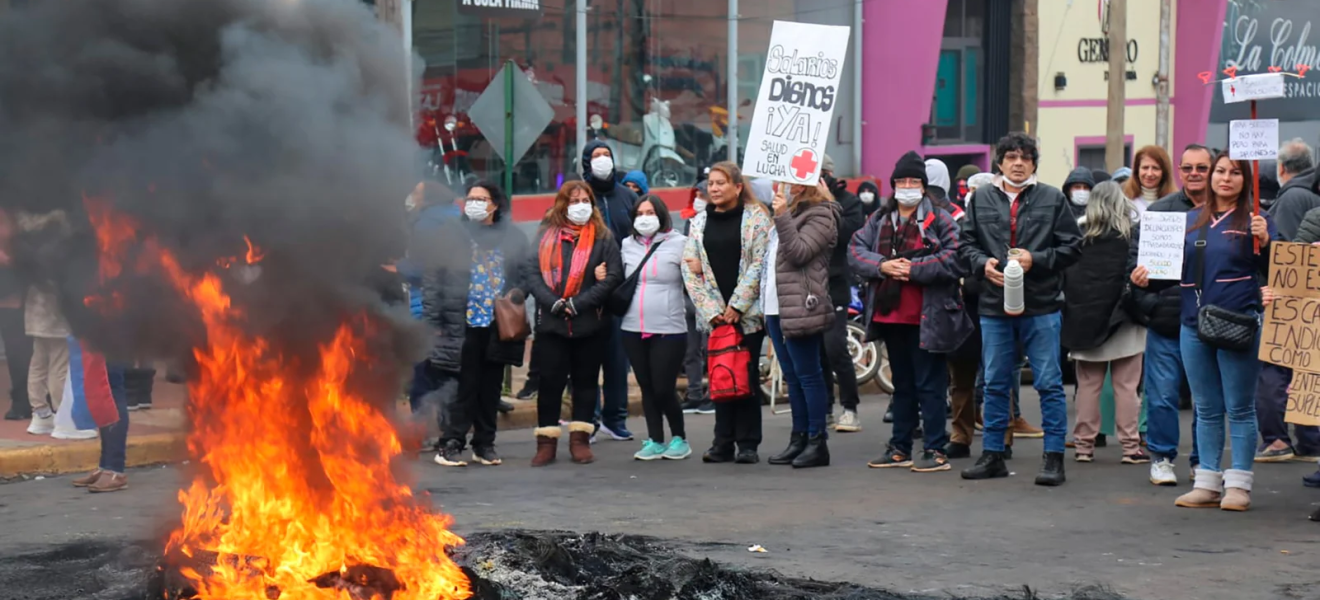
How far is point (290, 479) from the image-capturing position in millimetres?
6379

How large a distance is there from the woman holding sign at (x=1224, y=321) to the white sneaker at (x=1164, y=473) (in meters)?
0.70

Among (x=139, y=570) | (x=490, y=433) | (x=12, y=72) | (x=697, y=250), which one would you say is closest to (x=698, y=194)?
(x=697, y=250)

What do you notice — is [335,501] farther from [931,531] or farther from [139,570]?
[931,531]

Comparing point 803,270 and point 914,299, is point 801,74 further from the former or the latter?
point 914,299

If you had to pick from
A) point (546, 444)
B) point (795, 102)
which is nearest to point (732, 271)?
point (795, 102)

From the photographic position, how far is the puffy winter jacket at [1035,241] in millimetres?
9359

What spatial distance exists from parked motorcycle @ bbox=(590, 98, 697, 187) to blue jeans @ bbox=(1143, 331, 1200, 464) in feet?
36.9

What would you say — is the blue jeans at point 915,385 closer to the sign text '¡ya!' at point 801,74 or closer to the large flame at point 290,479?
the sign text '¡ya!' at point 801,74

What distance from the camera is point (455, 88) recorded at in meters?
17.7

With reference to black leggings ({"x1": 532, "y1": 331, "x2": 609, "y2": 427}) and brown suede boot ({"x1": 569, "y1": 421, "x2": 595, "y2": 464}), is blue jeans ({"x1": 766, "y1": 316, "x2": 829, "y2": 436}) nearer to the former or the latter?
black leggings ({"x1": 532, "y1": 331, "x2": 609, "y2": 427})

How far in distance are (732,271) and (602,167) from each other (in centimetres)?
223

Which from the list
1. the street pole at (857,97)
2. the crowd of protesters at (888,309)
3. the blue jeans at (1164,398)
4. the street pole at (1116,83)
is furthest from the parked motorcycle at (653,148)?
the blue jeans at (1164,398)

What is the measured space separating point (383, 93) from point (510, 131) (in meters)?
7.11

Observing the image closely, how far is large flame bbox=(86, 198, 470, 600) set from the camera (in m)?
6.21
